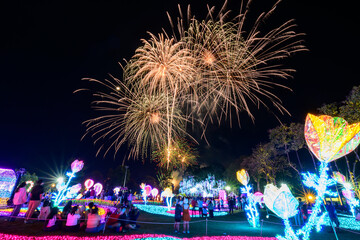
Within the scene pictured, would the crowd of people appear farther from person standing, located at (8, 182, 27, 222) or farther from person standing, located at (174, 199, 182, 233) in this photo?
person standing, located at (174, 199, 182, 233)

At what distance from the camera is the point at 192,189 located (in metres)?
60.6

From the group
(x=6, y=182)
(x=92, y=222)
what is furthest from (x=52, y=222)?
(x=6, y=182)

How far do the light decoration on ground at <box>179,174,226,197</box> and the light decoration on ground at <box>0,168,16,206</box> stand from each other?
155ft

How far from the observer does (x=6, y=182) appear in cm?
1681

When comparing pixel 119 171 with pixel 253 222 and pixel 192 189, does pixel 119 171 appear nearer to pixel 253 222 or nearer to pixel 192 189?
pixel 192 189

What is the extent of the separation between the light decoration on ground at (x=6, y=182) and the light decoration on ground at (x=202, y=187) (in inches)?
1859

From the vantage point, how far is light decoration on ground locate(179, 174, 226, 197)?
5759 centimetres

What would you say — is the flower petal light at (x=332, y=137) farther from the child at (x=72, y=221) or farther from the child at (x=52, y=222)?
the child at (x=52, y=222)

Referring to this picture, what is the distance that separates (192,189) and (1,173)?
5213 cm

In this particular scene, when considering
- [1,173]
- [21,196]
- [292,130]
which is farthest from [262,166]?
[1,173]

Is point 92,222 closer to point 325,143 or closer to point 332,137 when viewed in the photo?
point 325,143

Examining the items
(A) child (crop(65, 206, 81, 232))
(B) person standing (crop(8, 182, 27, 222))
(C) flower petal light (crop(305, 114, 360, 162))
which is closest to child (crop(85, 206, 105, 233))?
(A) child (crop(65, 206, 81, 232))

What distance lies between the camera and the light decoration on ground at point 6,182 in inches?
656

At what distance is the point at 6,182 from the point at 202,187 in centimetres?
5462
